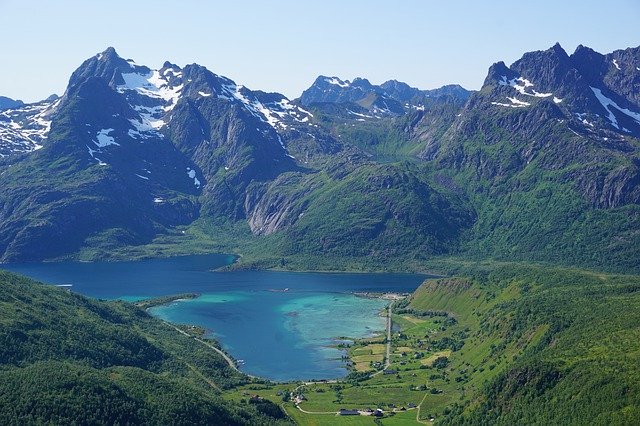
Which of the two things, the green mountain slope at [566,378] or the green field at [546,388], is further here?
the green field at [546,388]

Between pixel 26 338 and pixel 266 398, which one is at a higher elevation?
pixel 26 338

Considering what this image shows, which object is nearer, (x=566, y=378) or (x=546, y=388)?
(x=566, y=378)

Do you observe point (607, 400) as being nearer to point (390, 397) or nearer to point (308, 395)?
point (390, 397)

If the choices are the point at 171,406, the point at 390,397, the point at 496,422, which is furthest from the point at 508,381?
the point at 171,406

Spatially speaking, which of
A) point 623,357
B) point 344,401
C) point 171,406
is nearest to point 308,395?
point 344,401

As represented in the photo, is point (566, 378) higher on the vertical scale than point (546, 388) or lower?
higher

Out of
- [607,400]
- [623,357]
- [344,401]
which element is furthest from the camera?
[344,401]

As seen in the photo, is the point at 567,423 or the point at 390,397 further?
the point at 390,397

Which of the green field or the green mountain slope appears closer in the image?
the green mountain slope

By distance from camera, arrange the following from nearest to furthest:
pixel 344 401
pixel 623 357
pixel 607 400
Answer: pixel 607 400 < pixel 623 357 < pixel 344 401
